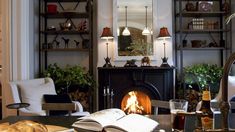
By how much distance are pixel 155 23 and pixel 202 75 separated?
1158 millimetres

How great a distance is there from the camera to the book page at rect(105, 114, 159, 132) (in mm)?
1417

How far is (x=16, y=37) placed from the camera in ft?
14.6

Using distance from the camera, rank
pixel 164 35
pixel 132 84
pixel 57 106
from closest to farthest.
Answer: pixel 57 106 < pixel 164 35 < pixel 132 84

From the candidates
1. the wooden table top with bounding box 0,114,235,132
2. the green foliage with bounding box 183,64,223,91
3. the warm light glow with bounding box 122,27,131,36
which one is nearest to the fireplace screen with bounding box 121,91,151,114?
the green foliage with bounding box 183,64,223,91

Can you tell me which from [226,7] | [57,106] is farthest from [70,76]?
[226,7]

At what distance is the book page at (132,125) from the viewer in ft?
4.65

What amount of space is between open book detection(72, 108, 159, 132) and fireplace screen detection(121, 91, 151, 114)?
3494 millimetres

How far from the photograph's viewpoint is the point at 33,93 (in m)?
4.12

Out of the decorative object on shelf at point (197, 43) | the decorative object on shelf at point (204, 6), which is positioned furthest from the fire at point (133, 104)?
the decorative object on shelf at point (204, 6)

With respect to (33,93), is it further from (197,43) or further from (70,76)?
(197,43)

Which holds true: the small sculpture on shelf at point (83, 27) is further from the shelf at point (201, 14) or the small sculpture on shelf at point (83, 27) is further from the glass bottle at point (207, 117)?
the glass bottle at point (207, 117)

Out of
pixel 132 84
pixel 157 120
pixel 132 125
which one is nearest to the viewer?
pixel 132 125

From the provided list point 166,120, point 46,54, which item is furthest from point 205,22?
point 166,120

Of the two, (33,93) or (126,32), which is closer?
(33,93)
